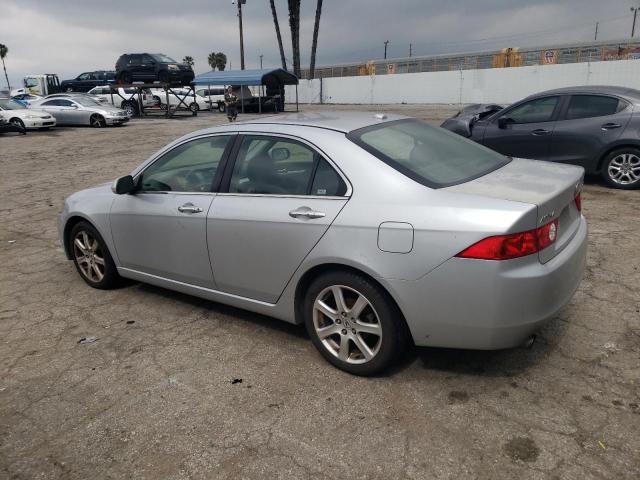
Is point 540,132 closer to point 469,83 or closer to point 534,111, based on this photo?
point 534,111

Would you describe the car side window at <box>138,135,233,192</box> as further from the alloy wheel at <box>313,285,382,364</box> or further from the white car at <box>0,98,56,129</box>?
the white car at <box>0,98,56,129</box>

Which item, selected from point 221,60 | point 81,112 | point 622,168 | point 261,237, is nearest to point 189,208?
point 261,237

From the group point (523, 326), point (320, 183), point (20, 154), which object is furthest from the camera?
point (20, 154)

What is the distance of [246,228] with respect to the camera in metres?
3.30

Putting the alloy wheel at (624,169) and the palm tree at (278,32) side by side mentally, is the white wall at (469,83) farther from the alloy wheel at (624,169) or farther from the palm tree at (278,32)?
the alloy wheel at (624,169)

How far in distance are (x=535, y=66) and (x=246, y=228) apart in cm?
3477

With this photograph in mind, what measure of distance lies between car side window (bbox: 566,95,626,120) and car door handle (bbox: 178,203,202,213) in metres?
6.30

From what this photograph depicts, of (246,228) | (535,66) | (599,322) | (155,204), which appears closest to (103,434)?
(246,228)

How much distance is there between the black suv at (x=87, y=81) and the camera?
37.3 meters

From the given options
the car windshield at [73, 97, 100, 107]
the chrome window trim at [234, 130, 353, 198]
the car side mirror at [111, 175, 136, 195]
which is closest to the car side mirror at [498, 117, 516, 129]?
the chrome window trim at [234, 130, 353, 198]

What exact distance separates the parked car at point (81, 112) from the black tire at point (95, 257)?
19638 millimetres

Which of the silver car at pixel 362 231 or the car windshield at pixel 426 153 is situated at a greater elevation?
the car windshield at pixel 426 153

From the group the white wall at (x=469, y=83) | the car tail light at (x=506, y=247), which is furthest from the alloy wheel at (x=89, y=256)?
the white wall at (x=469, y=83)

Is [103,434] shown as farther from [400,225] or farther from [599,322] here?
[599,322]
